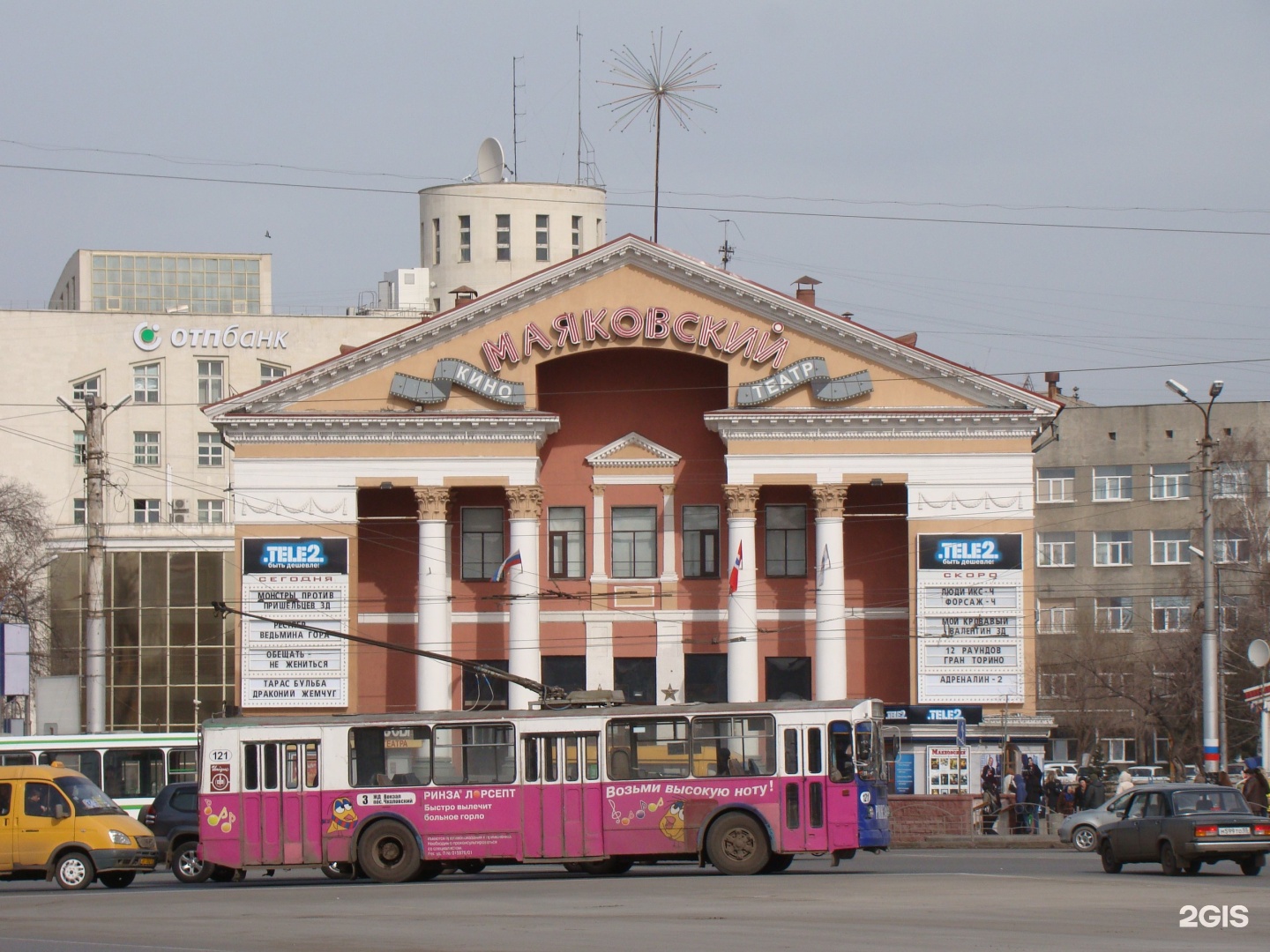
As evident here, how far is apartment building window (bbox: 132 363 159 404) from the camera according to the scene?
99.2m

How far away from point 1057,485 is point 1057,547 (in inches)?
119

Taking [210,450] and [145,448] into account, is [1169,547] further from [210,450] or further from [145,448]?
[145,448]

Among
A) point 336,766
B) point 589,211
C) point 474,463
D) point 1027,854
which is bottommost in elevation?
point 1027,854

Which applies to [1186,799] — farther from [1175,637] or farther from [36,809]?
[1175,637]

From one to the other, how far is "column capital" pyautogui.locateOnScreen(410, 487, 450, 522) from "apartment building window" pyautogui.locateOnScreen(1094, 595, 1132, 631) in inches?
1796

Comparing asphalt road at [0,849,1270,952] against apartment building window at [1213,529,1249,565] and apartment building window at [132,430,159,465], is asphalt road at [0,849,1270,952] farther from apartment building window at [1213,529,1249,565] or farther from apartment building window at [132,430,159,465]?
apartment building window at [132,430,159,465]

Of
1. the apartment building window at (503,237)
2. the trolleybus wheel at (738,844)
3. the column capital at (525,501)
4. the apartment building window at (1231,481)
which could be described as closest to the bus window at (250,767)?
the trolleybus wheel at (738,844)

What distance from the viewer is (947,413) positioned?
173ft

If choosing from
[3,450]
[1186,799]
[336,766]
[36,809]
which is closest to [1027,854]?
[1186,799]

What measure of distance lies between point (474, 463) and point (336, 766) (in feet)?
76.4

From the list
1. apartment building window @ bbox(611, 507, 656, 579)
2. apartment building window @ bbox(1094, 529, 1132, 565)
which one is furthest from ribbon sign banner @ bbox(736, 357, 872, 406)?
apartment building window @ bbox(1094, 529, 1132, 565)

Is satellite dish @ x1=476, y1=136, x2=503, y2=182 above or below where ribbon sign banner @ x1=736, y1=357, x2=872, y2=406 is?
above

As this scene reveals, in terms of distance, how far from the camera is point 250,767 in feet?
102

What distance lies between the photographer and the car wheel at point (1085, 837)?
36.1 m
